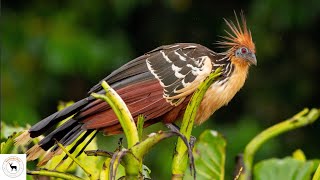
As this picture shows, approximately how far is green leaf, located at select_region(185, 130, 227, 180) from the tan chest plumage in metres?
0.09

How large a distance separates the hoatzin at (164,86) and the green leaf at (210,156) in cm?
8

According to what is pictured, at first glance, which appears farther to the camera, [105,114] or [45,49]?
[45,49]

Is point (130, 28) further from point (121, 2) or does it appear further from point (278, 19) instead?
point (278, 19)

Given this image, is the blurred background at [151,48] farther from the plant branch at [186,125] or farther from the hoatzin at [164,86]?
the plant branch at [186,125]

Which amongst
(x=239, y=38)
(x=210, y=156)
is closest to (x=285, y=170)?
(x=210, y=156)

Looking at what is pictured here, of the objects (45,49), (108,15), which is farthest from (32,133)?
(108,15)

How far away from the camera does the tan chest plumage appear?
1.66 meters

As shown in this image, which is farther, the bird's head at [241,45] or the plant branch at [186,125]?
the bird's head at [241,45]

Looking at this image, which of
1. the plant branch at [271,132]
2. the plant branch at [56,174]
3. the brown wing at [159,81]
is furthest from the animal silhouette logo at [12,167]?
the plant branch at [271,132]

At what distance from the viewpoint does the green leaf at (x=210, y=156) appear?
67.7 inches

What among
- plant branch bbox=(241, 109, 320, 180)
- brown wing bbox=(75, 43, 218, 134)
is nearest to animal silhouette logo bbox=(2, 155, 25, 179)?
brown wing bbox=(75, 43, 218, 134)

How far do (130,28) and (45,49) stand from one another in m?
0.67

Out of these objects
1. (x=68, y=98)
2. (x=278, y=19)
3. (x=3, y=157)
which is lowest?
(x=3, y=157)

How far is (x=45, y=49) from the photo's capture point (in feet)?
17.3
